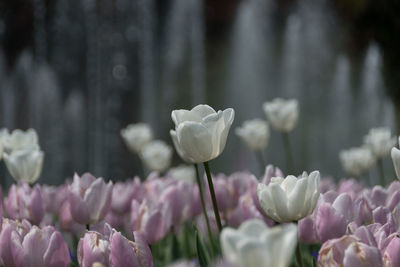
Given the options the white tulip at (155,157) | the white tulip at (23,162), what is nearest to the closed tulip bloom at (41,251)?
the white tulip at (23,162)

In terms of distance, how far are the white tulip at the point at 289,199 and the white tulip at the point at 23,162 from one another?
0.77 meters

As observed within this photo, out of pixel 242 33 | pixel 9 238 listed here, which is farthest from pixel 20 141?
pixel 242 33

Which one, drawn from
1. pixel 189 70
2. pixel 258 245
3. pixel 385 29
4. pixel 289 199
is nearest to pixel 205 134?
pixel 289 199

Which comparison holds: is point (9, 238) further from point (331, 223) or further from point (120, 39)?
point (120, 39)

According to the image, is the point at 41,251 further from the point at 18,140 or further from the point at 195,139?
the point at 18,140

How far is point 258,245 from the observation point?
60 centimetres

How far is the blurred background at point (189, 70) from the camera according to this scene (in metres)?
10.7

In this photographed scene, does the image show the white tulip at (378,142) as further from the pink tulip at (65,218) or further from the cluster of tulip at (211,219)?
the pink tulip at (65,218)

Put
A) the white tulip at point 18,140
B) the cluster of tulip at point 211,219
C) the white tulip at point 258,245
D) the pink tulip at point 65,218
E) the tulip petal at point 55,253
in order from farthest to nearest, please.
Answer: the white tulip at point 18,140 < the pink tulip at point 65,218 < the tulip petal at point 55,253 < the cluster of tulip at point 211,219 < the white tulip at point 258,245

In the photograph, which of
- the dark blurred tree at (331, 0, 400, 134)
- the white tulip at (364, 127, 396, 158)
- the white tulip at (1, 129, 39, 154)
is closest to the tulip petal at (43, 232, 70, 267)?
the white tulip at (1, 129, 39, 154)

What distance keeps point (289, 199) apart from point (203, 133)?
7.0 inches

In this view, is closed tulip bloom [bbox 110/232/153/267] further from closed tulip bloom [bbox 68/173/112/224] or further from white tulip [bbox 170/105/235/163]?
closed tulip bloom [bbox 68/173/112/224]

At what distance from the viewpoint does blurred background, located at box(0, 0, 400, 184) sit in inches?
421

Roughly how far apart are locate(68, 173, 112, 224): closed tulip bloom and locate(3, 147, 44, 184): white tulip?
A: 302mm
